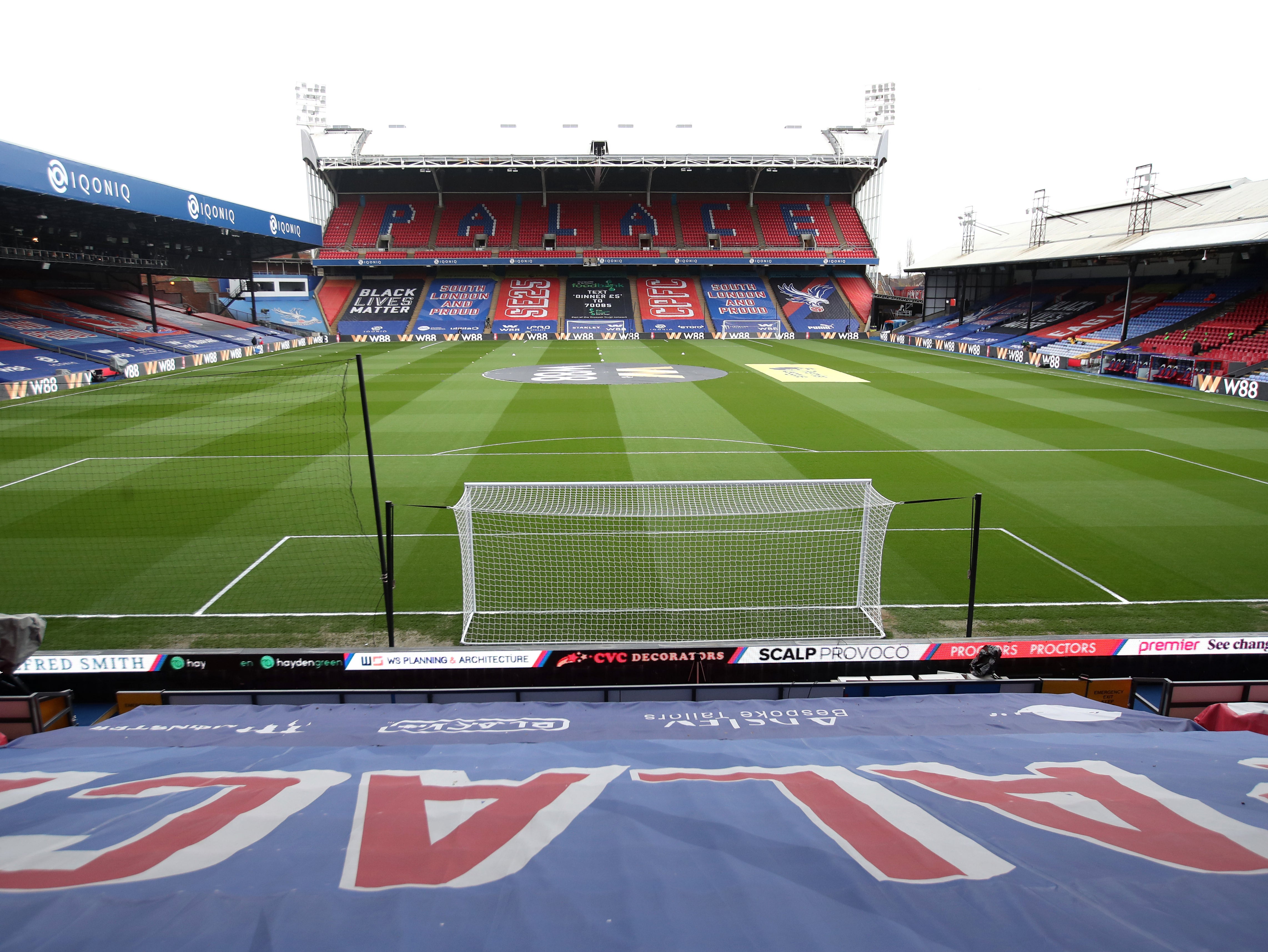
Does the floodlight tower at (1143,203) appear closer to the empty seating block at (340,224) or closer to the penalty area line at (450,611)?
the penalty area line at (450,611)

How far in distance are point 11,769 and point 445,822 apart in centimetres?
296

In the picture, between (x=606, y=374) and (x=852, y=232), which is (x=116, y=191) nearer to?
(x=606, y=374)

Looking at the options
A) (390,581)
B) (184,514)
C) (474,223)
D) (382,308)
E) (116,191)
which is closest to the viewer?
(390,581)

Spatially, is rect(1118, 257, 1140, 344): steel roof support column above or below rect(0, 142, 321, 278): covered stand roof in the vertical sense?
below

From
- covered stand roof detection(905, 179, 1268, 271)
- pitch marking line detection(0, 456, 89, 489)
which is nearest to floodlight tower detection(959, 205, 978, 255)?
covered stand roof detection(905, 179, 1268, 271)

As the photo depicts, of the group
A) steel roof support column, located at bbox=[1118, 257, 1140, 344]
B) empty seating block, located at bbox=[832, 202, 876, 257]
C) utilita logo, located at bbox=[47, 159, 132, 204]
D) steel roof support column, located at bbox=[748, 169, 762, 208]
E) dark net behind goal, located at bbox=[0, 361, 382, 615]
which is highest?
steel roof support column, located at bbox=[748, 169, 762, 208]

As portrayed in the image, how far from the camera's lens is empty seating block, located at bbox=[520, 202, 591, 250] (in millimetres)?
58781

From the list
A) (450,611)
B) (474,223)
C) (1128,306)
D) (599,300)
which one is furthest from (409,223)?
(450,611)

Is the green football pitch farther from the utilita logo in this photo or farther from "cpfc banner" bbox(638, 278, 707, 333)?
"cpfc banner" bbox(638, 278, 707, 333)

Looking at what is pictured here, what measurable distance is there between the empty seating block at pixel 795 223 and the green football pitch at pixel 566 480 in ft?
107

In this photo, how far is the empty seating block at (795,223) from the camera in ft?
195

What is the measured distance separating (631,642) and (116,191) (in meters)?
28.8

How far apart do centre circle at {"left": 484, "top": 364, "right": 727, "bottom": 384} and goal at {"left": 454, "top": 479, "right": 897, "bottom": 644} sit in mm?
16020

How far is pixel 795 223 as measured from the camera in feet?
200
